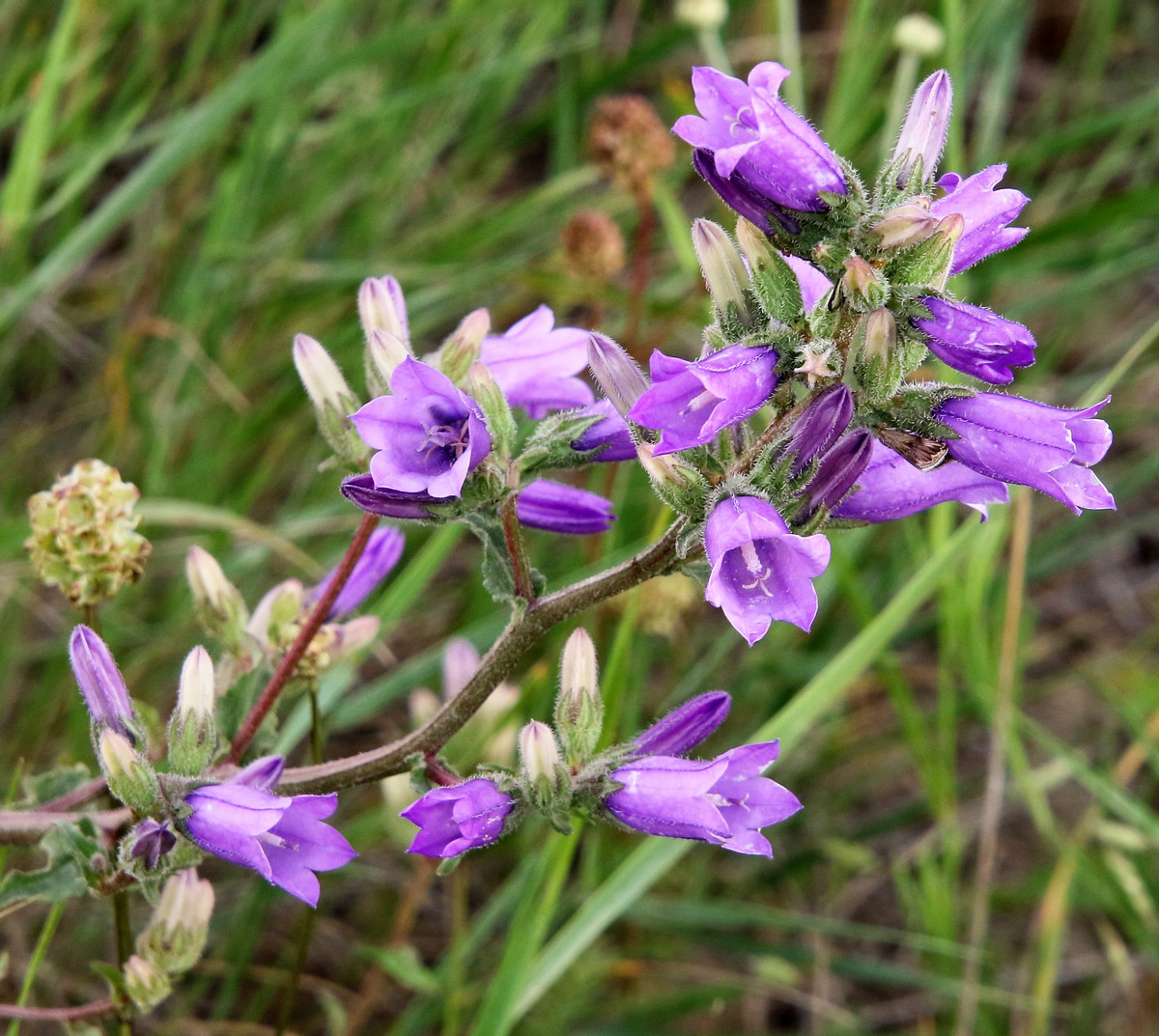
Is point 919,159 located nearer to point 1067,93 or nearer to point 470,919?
point 470,919

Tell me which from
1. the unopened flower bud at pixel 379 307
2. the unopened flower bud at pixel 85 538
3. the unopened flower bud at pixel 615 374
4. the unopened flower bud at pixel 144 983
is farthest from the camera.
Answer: the unopened flower bud at pixel 85 538

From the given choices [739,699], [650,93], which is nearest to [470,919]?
[739,699]

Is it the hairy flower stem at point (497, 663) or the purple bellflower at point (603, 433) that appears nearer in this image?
the hairy flower stem at point (497, 663)

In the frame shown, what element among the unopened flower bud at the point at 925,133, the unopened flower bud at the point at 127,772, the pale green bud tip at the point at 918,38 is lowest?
the unopened flower bud at the point at 127,772

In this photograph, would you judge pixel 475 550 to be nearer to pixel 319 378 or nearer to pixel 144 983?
pixel 319 378

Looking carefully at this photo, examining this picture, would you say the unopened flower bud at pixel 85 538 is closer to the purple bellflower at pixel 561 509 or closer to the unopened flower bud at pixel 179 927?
the unopened flower bud at pixel 179 927

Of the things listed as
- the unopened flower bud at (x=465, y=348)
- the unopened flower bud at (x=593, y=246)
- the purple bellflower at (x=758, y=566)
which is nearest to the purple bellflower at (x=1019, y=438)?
the purple bellflower at (x=758, y=566)

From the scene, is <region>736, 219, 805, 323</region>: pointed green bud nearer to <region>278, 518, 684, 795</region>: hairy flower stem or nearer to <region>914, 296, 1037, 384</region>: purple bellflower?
<region>914, 296, 1037, 384</region>: purple bellflower

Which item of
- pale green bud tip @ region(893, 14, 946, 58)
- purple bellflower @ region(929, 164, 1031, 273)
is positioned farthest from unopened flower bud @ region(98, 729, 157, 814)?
pale green bud tip @ region(893, 14, 946, 58)
